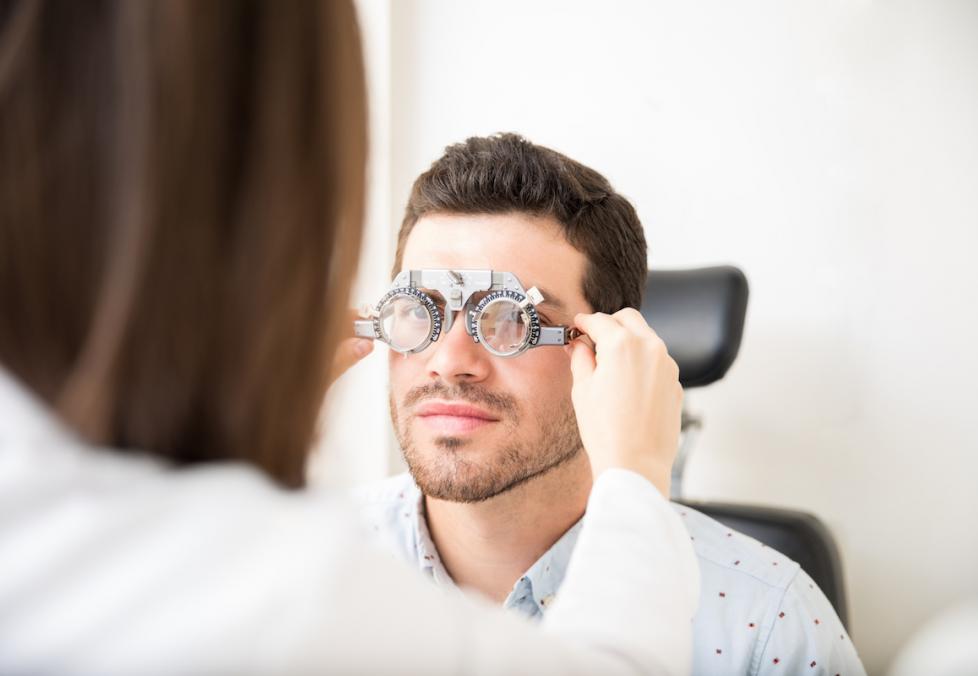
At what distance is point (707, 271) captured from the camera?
181 cm

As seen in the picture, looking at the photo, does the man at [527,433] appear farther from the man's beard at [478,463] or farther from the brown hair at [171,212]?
the brown hair at [171,212]

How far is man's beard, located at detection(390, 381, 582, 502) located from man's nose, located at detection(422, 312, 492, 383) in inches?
0.8

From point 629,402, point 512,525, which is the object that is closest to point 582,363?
point 629,402

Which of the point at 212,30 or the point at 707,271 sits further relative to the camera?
the point at 707,271

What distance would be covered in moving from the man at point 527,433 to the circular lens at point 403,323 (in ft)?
0.11

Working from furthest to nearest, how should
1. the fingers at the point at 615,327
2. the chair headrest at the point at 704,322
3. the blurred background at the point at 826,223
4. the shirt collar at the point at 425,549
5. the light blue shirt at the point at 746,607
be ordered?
1. the blurred background at the point at 826,223
2. the chair headrest at the point at 704,322
3. the shirt collar at the point at 425,549
4. the light blue shirt at the point at 746,607
5. the fingers at the point at 615,327

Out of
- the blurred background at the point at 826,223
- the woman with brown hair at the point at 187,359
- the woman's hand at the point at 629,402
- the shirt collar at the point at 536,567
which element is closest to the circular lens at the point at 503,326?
the woman's hand at the point at 629,402

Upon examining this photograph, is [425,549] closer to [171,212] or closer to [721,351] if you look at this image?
[721,351]

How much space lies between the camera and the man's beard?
143 centimetres

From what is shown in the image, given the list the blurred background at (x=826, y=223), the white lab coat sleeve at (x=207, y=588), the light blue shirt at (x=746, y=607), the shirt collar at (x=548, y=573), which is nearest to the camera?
the white lab coat sleeve at (x=207, y=588)

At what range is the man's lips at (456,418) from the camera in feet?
4.68

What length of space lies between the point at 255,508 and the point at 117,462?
105 mm

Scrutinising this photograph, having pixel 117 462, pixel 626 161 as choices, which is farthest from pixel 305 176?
pixel 626 161

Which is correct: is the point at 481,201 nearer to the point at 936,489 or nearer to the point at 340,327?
the point at 340,327
